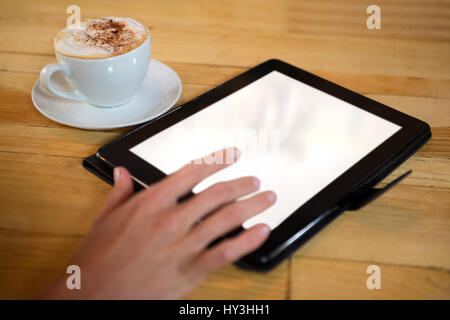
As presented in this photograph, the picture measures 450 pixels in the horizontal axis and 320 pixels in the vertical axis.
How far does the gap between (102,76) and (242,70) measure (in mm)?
281

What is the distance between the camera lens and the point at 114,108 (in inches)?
27.6

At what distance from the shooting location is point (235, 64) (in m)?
0.84

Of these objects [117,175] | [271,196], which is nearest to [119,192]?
[117,175]

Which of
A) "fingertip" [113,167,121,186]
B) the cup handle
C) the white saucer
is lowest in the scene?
"fingertip" [113,167,121,186]

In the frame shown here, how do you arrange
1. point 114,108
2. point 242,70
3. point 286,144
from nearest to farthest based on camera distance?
point 286,144 → point 114,108 → point 242,70

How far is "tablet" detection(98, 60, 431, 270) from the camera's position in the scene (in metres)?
0.50

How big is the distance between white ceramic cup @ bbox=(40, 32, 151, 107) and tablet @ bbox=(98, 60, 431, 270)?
0.09m

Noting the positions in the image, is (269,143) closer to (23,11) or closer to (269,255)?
(269,255)

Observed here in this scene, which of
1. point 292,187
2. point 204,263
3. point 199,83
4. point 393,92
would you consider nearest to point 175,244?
point 204,263

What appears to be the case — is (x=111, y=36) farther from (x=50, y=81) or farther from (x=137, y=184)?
(x=137, y=184)

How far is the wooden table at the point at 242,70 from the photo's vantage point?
0.48 metres

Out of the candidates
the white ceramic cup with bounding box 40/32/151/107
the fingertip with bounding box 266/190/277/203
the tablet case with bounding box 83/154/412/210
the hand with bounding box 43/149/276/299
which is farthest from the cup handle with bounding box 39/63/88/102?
the fingertip with bounding box 266/190/277/203

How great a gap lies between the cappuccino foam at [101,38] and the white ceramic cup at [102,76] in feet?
0.04

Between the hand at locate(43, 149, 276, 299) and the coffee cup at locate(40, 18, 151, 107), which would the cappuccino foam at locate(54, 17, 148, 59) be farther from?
the hand at locate(43, 149, 276, 299)
